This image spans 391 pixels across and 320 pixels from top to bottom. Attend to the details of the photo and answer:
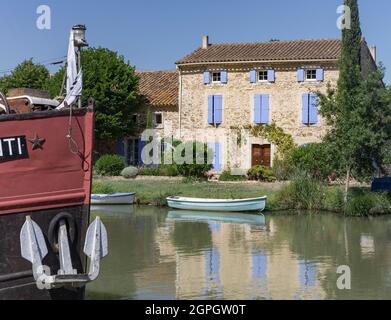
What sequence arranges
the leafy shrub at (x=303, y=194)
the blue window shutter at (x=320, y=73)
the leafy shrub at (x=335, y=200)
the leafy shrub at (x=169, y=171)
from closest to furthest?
the leafy shrub at (x=335, y=200)
the leafy shrub at (x=303, y=194)
the leafy shrub at (x=169, y=171)
the blue window shutter at (x=320, y=73)

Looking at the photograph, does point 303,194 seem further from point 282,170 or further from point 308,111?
point 308,111

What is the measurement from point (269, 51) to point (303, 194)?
11.3 metres

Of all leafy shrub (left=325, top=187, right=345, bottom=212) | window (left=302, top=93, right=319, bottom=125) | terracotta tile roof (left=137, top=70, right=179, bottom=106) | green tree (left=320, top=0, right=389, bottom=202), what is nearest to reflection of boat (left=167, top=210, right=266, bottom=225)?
leafy shrub (left=325, top=187, right=345, bottom=212)

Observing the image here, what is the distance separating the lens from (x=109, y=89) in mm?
31297

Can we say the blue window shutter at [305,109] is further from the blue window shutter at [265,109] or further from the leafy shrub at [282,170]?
the leafy shrub at [282,170]

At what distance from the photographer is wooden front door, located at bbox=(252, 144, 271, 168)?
30.2 meters

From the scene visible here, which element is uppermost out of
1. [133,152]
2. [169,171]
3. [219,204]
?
[133,152]

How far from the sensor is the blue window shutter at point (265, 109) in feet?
99.4

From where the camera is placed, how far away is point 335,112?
2205 centimetres

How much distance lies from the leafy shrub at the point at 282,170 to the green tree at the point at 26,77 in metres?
14.0

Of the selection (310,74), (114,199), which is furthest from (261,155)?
(114,199)

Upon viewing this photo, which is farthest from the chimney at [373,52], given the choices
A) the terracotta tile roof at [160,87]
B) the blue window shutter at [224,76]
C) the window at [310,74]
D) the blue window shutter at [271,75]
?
the terracotta tile roof at [160,87]
